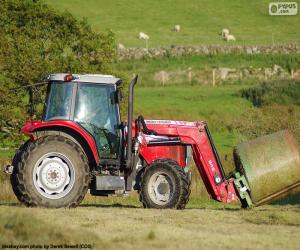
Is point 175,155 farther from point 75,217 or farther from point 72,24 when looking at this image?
point 72,24

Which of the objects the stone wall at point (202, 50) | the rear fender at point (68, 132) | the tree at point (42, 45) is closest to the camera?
the rear fender at point (68, 132)

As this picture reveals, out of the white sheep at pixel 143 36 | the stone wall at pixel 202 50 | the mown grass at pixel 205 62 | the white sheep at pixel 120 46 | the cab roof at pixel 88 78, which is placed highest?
the white sheep at pixel 143 36

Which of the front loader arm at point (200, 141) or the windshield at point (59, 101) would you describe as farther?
the front loader arm at point (200, 141)

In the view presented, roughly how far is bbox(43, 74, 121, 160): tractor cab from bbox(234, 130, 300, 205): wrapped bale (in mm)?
2333

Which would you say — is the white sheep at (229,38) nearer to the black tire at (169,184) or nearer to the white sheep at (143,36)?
the white sheep at (143,36)

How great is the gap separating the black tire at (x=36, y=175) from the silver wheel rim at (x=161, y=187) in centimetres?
139

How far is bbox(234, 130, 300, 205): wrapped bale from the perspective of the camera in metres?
19.7

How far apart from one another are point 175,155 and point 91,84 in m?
2.30

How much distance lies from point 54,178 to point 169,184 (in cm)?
213

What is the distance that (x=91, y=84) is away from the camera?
1958 cm

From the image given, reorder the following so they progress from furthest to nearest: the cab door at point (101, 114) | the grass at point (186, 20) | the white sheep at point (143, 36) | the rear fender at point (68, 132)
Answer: the white sheep at point (143, 36) → the grass at point (186, 20) → the cab door at point (101, 114) → the rear fender at point (68, 132)

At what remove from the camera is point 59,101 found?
19.5 metres

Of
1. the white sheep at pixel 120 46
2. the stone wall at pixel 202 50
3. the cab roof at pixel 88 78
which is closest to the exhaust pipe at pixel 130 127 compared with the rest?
the cab roof at pixel 88 78

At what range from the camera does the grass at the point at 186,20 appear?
7712 centimetres
